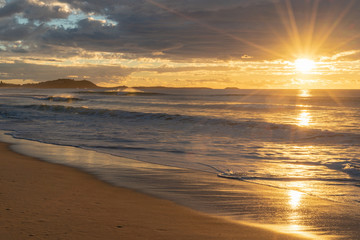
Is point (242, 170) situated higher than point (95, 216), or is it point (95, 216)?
point (242, 170)

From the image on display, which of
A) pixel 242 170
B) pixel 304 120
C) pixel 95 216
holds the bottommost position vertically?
pixel 95 216

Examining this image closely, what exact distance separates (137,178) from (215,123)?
17379mm

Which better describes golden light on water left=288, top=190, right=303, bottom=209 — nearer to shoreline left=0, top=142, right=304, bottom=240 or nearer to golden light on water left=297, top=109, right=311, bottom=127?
shoreline left=0, top=142, right=304, bottom=240

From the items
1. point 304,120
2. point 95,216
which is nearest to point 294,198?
point 95,216

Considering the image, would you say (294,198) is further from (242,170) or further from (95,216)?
(95,216)

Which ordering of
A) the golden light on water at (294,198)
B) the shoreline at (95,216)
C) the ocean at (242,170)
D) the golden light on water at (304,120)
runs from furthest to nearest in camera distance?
the golden light on water at (304,120) → the golden light on water at (294,198) → the ocean at (242,170) → the shoreline at (95,216)

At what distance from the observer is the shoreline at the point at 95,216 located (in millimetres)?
4512

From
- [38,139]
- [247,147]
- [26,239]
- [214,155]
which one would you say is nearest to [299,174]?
[214,155]

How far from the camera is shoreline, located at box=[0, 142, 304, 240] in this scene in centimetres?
451

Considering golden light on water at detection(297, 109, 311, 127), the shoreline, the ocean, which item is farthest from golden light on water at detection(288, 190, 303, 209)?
golden light on water at detection(297, 109, 311, 127)

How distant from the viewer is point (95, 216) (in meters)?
5.17

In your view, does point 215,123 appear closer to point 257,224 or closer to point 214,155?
point 214,155

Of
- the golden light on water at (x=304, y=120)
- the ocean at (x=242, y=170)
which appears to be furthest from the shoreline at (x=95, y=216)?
the golden light on water at (x=304, y=120)

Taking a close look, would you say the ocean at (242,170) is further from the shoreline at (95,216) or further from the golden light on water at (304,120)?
the golden light on water at (304,120)
